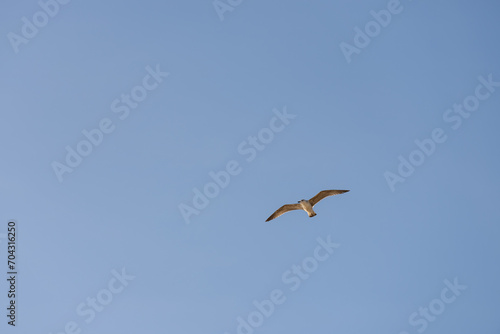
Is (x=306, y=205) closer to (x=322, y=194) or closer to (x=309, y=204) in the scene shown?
(x=309, y=204)

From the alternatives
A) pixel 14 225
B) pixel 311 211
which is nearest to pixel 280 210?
pixel 311 211

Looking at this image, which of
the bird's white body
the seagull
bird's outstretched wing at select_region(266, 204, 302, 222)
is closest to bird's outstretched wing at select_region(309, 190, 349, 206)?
the seagull

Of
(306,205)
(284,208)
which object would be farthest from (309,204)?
(284,208)

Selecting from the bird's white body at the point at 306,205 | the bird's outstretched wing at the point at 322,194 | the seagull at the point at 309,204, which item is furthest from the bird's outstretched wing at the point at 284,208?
the bird's outstretched wing at the point at 322,194

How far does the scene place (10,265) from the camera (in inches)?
1678

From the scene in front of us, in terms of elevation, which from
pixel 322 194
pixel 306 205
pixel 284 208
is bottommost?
Result: pixel 322 194

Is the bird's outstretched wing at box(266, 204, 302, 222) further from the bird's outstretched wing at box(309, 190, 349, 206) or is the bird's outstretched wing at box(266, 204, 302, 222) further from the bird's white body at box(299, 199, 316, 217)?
the bird's outstretched wing at box(309, 190, 349, 206)

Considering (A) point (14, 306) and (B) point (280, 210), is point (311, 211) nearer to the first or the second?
(B) point (280, 210)

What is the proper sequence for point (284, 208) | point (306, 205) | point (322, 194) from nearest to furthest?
point (306, 205) → point (322, 194) → point (284, 208)

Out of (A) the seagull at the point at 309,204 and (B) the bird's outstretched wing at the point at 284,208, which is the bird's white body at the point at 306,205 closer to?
(A) the seagull at the point at 309,204

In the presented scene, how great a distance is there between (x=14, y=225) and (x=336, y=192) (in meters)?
22.5

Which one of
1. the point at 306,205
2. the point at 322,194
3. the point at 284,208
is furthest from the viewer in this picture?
the point at 284,208

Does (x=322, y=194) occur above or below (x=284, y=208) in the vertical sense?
below

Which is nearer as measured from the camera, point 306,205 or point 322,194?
point 306,205
